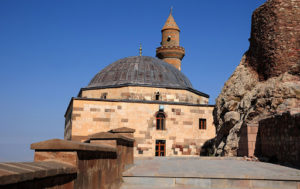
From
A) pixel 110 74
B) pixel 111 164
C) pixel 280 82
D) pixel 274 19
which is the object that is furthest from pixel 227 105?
pixel 110 74

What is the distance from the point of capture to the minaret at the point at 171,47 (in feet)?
114

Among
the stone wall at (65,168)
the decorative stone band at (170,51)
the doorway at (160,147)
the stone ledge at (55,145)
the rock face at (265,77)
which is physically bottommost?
the doorway at (160,147)

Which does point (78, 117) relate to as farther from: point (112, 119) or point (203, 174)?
point (203, 174)

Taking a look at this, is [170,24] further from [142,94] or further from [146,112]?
[146,112]

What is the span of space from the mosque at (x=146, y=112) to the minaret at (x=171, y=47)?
252 inches

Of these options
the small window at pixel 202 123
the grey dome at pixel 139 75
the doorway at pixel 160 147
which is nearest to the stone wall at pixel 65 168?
the doorway at pixel 160 147

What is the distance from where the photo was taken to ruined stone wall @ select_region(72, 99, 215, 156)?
21.0 metres

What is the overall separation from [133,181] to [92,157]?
2.46 metres

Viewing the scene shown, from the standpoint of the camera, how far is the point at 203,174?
6.94 metres

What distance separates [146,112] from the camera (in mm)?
22531

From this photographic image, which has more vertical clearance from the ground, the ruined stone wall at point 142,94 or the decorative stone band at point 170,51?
the decorative stone band at point 170,51

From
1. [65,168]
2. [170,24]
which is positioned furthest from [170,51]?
[65,168]

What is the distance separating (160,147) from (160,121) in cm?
193

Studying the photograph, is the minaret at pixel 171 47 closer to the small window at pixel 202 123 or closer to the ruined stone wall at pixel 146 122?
the ruined stone wall at pixel 146 122
